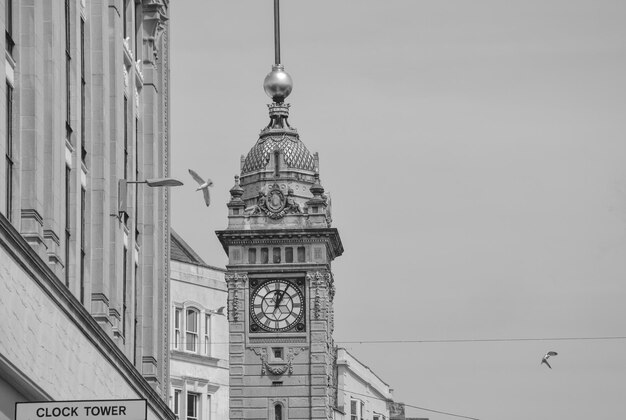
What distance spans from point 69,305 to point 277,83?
89912mm

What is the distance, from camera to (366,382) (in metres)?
123

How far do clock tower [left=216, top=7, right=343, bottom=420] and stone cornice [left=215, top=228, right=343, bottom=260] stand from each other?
6cm

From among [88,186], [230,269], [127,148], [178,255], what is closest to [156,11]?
[127,148]

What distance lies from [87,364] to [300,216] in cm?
8732

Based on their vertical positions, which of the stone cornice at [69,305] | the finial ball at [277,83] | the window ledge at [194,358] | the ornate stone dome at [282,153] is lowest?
the stone cornice at [69,305]

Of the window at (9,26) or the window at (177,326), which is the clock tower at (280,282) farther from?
the window at (9,26)

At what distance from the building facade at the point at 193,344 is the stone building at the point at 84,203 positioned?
1023 inches

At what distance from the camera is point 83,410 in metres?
27.9

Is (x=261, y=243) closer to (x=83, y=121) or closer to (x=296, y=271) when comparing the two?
(x=296, y=271)

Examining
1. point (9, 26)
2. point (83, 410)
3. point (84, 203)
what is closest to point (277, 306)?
point (84, 203)

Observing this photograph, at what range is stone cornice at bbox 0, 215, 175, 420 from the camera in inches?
1214

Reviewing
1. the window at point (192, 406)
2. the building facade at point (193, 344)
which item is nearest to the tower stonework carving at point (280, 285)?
the building facade at point (193, 344)

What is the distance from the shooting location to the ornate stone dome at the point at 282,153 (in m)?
126

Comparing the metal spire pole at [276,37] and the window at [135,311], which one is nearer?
the window at [135,311]
